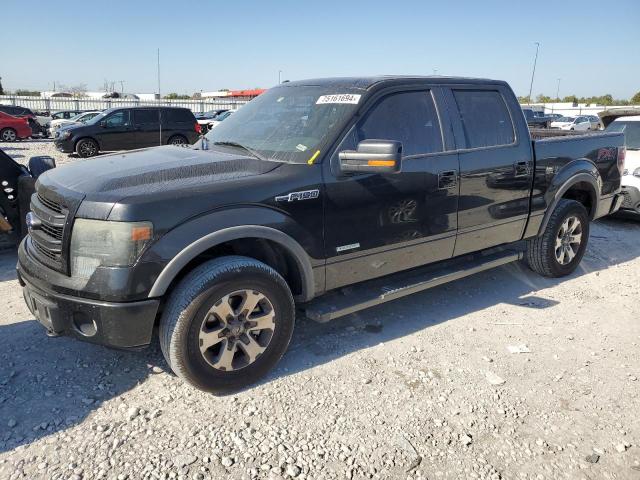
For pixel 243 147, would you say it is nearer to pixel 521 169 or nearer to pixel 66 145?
pixel 521 169

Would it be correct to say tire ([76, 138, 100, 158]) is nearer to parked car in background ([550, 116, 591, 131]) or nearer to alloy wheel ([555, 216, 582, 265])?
alloy wheel ([555, 216, 582, 265])

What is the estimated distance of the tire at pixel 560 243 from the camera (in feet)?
16.4

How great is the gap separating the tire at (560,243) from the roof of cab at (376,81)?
1609 mm

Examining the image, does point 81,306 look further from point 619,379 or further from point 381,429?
point 619,379

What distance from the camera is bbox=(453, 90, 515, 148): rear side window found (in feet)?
13.7

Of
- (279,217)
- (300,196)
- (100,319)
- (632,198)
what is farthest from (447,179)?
(632,198)

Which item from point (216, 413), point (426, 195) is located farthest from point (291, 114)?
point (216, 413)

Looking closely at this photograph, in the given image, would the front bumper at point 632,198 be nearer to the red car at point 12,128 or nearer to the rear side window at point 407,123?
the rear side window at point 407,123

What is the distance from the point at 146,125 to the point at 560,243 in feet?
46.1

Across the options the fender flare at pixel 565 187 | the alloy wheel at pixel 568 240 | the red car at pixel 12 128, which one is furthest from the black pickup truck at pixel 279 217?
the red car at pixel 12 128

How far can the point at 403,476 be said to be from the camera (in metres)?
2.49

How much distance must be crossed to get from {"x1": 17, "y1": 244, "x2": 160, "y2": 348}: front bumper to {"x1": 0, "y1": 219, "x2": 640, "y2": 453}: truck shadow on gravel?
0.45 m

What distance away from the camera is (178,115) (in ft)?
54.3

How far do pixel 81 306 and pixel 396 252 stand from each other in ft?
6.98
